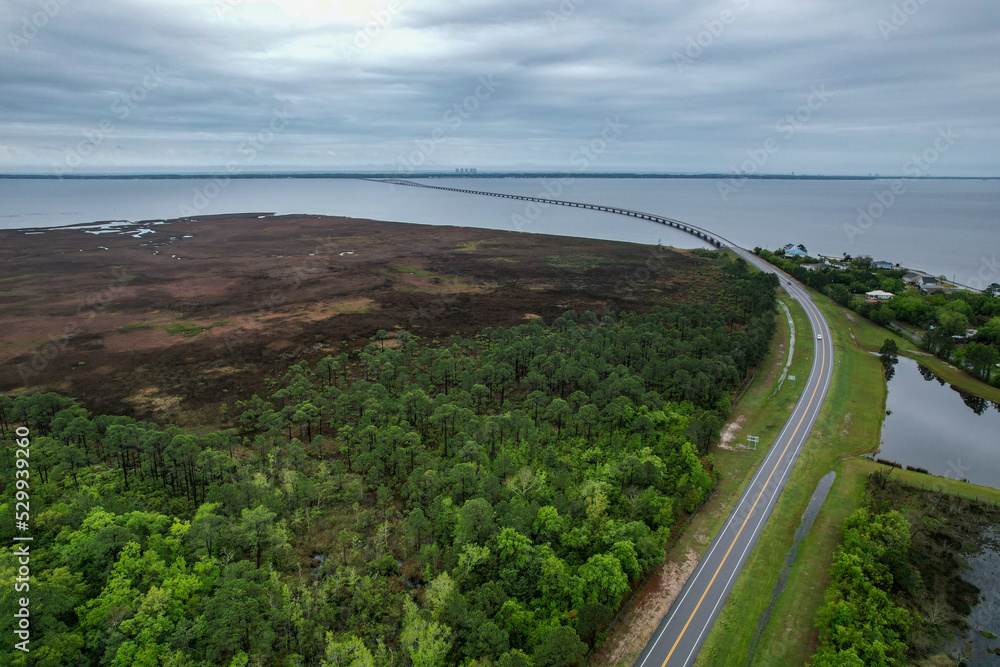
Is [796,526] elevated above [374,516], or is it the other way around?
[374,516]

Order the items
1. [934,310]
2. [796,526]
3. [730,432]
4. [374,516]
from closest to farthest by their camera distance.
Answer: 1. [374,516]
2. [796,526]
3. [730,432]
4. [934,310]

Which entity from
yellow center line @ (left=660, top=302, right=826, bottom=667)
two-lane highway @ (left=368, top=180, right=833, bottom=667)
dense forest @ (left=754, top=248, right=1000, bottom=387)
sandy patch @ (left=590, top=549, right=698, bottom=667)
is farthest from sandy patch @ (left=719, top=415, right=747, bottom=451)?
dense forest @ (left=754, top=248, right=1000, bottom=387)

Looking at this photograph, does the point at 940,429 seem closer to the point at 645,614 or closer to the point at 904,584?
the point at 904,584

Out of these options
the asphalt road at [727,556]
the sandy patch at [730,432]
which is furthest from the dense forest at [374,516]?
the asphalt road at [727,556]

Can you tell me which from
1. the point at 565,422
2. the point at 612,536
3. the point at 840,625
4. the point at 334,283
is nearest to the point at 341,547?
the point at 612,536

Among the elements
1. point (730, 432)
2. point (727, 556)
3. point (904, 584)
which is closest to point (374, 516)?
point (727, 556)

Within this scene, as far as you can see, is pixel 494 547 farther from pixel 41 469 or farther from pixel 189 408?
pixel 189 408

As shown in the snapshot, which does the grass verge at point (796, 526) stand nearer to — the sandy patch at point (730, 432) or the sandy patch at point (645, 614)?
the sandy patch at point (645, 614)
